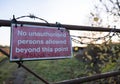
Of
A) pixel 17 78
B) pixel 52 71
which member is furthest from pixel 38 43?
pixel 52 71

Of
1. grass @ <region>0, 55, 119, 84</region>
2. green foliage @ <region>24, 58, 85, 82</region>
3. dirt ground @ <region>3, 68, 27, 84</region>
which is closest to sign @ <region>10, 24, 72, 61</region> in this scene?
dirt ground @ <region>3, 68, 27, 84</region>

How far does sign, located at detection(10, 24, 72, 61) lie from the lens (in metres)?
3.11

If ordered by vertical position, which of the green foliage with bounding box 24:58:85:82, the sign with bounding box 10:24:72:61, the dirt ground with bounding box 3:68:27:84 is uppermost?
the sign with bounding box 10:24:72:61

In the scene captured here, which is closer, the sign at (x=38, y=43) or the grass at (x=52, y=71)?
the sign at (x=38, y=43)

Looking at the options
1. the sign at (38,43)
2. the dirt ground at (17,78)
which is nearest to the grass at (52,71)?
the dirt ground at (17,78)

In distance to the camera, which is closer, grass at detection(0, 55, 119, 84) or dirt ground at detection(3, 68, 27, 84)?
dirt ground at detection(3, 68, 27, 84)

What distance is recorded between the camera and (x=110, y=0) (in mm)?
12398

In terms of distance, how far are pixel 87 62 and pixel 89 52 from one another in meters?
2.61

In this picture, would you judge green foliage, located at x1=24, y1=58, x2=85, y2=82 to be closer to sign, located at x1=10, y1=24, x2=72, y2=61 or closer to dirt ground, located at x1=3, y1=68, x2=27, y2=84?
dirt ground, located at x1=3, y1=68, x2=27, y2=84

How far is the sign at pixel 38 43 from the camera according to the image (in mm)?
3108

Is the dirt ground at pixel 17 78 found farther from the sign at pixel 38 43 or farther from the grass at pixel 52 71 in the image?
the sign at pixel 38 43

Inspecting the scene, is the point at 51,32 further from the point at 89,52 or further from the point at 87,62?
the point at 87,62

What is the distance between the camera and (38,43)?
326 centimetres

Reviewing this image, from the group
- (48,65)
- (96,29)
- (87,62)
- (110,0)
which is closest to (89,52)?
(87,62)
